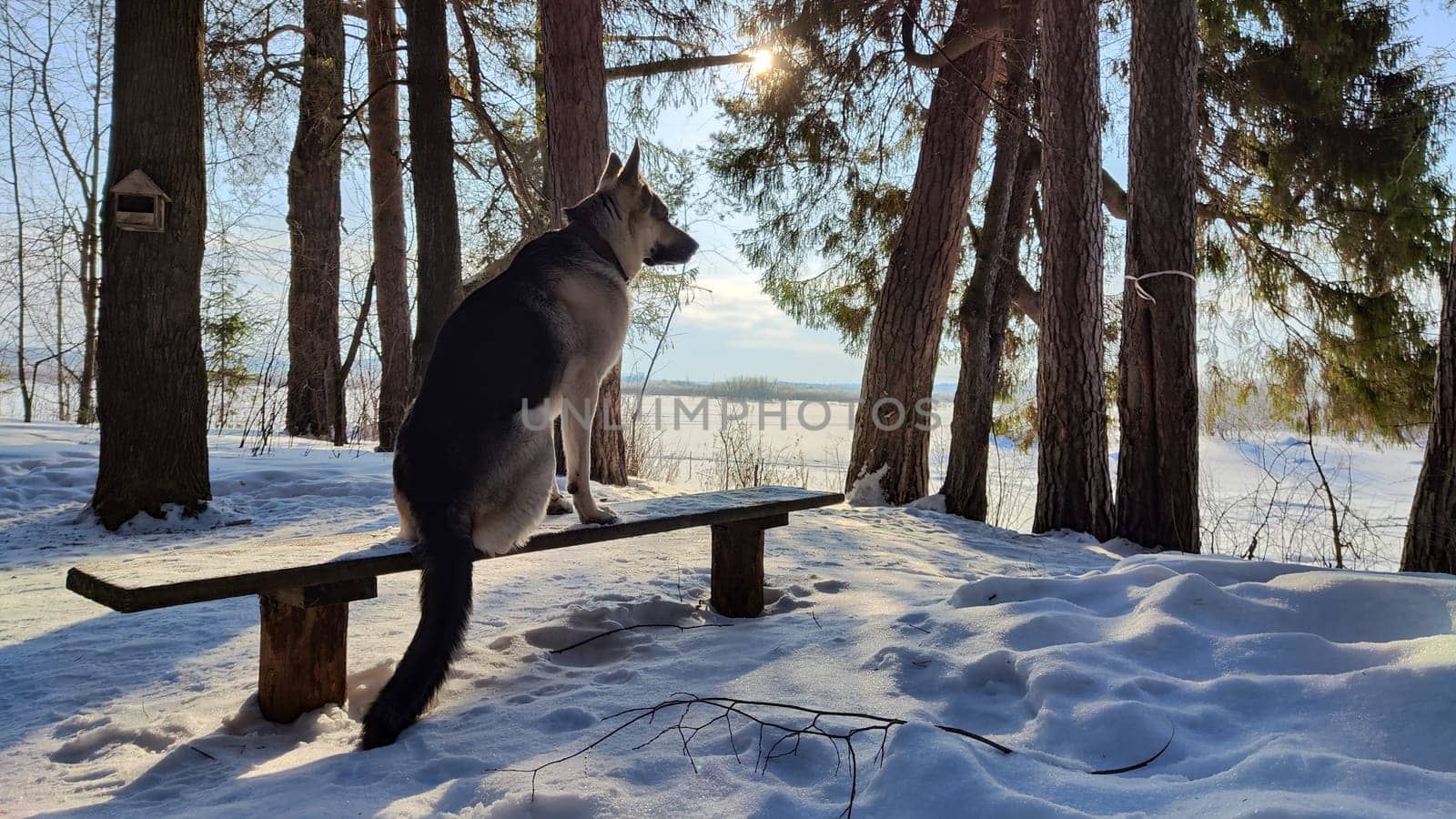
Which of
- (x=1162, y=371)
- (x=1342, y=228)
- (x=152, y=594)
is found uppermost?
(x=1342, y=228)

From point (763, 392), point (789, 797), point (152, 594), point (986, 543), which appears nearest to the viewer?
point (789, 797)

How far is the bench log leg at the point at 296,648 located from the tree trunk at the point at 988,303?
6.09 meters

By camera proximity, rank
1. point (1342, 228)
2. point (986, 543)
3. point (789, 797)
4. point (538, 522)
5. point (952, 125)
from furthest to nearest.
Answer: point (1342, 228)
point (952, 125)
point (986, 543)
point (538, 522)
point (789, 797)

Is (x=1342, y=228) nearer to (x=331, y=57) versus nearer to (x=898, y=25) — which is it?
(x=898, y=25)

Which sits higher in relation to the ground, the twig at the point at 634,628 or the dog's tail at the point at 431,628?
the dog's tail at the point at 431,628

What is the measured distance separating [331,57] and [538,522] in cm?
1113

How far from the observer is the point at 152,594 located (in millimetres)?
2135

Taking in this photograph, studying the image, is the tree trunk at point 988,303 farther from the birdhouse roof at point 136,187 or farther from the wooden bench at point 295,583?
the birdhouse roof at point 136,187

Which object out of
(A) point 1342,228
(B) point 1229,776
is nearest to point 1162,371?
(A) point 1342,228

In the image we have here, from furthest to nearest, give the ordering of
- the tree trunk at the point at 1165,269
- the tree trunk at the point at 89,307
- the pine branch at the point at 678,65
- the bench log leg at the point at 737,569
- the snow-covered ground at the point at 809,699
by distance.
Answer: the tree trunk at the point at 89,307
the pine branch at the point at 678,65
the tree trunk at the point at 1165,269
the bench log leg at the point at 737,569
the snow-covered ground at the point at 809,699

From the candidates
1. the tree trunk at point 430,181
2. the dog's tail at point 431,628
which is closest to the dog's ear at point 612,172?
the dog's tail at point 431,628

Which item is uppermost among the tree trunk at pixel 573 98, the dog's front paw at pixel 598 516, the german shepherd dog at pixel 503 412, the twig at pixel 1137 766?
the tree trunk at pixel 573 98

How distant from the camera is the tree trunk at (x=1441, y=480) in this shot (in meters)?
4.41

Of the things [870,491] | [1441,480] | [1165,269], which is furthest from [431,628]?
[870,491]
